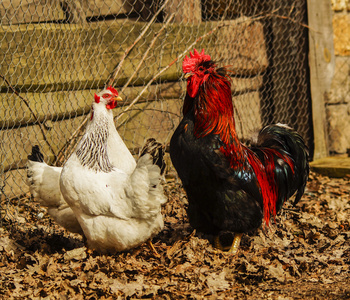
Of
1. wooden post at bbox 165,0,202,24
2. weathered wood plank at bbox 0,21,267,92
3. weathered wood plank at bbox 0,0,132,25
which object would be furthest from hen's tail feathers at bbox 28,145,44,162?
wooden post at bbox 165,0,202,24

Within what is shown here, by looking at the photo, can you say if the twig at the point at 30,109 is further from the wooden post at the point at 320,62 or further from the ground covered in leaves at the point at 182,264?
the wooden post at the point at 320,62

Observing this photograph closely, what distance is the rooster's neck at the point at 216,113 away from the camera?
3777 millimetres

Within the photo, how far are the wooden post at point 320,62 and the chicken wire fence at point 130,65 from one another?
0.36 ft

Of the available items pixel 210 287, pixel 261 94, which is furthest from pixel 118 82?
pixel 210 287

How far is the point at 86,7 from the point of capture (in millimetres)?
5656

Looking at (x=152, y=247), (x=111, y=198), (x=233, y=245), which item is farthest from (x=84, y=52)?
(x=233, y=245)

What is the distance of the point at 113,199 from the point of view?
3635 millimetres

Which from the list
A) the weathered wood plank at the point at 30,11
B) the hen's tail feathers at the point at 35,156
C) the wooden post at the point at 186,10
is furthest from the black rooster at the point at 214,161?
the wooden post at the point at 186,10

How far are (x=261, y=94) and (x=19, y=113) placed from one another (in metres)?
3.56

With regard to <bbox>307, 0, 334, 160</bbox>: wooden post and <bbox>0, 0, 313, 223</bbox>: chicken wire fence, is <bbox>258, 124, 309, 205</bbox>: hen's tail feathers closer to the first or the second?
<bbox>0, 0, 313, 223</bbox>: chicken wire fence

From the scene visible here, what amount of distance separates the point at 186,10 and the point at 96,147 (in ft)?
9.43

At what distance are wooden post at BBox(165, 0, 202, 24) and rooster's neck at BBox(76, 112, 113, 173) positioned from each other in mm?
2428

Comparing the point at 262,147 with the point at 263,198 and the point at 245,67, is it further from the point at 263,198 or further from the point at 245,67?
the point at 245,67

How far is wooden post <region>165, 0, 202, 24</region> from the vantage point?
19.5ft
